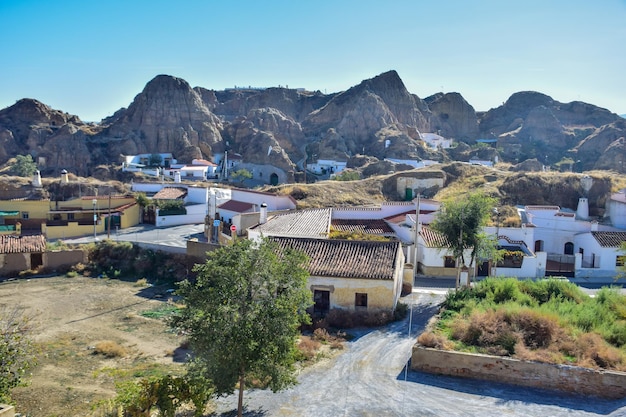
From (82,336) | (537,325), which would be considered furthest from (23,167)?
(537,325)

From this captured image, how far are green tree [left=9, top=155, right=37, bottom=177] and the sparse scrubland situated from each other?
2169 inches

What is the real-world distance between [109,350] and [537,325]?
49.4ft

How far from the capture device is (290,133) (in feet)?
257

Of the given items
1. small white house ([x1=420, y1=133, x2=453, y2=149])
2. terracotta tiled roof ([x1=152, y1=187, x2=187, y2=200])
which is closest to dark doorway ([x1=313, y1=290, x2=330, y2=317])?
terracotta tiled roof ([x1=152, y1=187, x2=187, y2=200])

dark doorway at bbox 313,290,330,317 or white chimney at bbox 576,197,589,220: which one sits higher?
white chimney at bbox 576,197,589,220

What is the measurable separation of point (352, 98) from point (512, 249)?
60964 millimetres

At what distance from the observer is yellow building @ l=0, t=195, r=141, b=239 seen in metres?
38.9

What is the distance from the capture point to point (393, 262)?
67.4 ft

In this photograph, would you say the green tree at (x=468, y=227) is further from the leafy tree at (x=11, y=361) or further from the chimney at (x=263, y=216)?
the leafy tree at (x=11, y=361)

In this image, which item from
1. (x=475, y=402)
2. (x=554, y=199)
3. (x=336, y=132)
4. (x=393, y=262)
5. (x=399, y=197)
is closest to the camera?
(x=475, y=402)

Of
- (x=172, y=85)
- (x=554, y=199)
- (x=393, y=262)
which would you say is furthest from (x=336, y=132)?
(x=393, y=262)

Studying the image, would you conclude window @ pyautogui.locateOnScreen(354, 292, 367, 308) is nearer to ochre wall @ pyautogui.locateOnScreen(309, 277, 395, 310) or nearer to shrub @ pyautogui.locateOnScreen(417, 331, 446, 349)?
ochre wall @ pyautogui.locateOnScreen(309, 277, 395, 310)

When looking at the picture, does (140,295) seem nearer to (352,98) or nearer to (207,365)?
(207,365)

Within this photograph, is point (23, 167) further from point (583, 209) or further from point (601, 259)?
point (601, 259)
